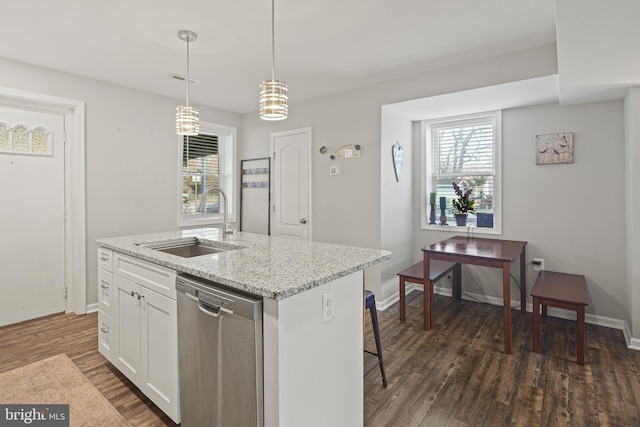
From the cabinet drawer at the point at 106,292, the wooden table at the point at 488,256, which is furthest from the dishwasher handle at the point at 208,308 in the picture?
the wooden table at the point at 488,256

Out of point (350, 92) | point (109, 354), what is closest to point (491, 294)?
point (350, 92)

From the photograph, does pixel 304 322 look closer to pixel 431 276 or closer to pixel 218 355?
Answer: pixel 218 355

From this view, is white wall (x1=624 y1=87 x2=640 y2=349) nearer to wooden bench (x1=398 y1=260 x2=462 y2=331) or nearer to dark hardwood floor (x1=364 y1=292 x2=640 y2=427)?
dark hardwood floor (x1=364 y1=292 x2=640 y2=427)

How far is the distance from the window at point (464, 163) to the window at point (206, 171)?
2892 millimetres

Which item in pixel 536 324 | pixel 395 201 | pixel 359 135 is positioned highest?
pixel 359 135

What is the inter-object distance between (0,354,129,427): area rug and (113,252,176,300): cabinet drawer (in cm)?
78

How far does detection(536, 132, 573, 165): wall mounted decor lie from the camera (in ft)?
11.4

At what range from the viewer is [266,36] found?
9.04 ft

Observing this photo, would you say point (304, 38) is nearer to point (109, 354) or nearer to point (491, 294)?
point (109, 354)

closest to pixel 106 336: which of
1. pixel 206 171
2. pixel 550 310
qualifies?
pixel 206 171

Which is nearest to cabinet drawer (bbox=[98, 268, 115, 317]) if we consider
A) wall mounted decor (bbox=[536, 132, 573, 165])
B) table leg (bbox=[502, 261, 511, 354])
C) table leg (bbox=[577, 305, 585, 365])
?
table leg (bbox=[502, 261, 511, 354])

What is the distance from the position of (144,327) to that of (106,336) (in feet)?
2.34

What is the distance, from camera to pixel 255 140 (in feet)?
17.0

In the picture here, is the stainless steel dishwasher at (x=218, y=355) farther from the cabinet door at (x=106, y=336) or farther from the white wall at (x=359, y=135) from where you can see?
the white wall at (x=359, y=135)
